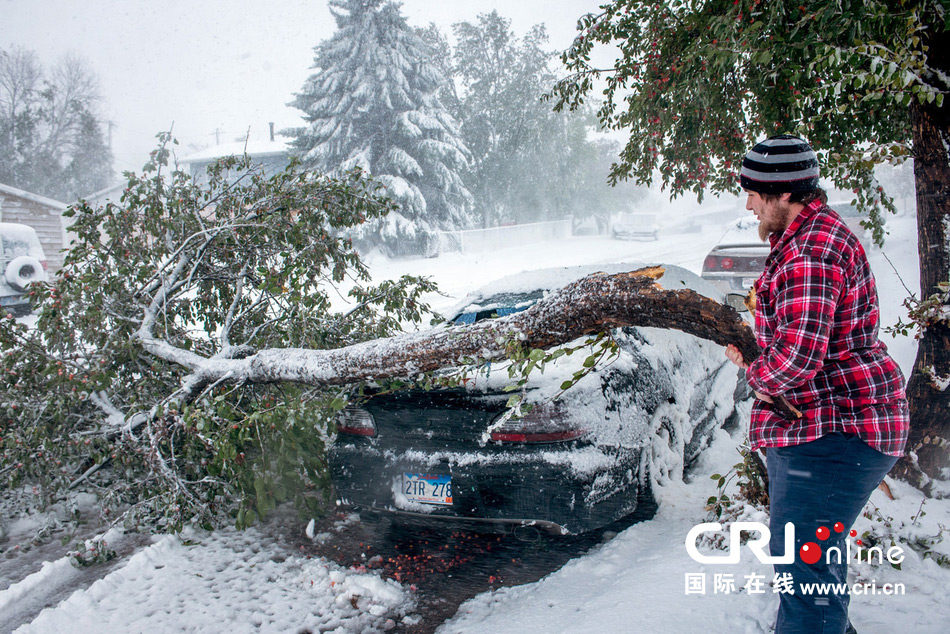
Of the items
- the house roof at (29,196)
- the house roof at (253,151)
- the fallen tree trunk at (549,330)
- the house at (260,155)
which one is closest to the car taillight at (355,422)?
the fallen tree trunk at (549,330)

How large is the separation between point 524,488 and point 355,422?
3.50ft

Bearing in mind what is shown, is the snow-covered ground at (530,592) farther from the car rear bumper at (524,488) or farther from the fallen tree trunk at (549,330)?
the fallen tree trunk at (549,330)

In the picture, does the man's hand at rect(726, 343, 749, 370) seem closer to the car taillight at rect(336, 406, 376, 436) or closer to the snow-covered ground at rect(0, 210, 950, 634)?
the snow-covered ground at rect(0, 210, 950, 634)

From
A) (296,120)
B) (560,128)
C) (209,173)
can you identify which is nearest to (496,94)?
(560,128)

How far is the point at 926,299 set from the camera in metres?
3.08

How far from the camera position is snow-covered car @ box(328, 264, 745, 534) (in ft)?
9.33

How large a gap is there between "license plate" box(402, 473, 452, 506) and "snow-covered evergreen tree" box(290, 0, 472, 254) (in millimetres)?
19107

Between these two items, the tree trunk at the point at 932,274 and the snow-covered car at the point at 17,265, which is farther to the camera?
the snow-covered car at the point at 17,265

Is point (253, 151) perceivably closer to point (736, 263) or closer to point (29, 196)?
point (29, 196)

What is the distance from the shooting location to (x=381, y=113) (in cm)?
2225

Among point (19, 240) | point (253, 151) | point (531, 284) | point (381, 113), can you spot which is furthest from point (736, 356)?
point (253, 151)

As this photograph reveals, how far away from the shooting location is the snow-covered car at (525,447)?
2844 mm

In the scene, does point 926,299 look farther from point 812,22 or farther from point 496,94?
point 496,94

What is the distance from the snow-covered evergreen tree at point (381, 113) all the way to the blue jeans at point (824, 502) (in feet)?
67.4
